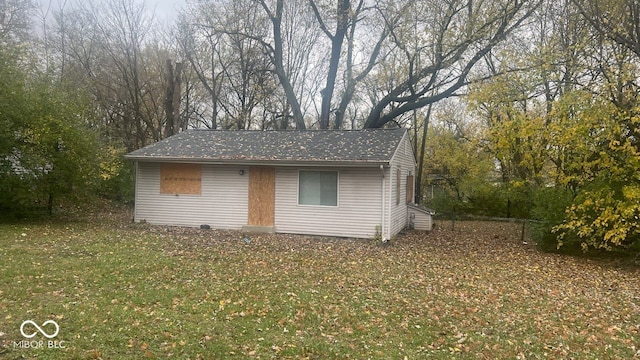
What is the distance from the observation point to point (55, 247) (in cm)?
907

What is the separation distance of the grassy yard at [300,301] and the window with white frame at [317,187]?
1.88m

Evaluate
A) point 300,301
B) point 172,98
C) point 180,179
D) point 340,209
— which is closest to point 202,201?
point 180,179

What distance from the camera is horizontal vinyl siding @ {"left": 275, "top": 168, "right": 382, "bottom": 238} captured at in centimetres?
1204

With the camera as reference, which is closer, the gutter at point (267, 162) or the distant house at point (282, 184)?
the gutter at point (267, 162)

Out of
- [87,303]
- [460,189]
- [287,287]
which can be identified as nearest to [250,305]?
[287,287]

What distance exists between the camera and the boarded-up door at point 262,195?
12.8 metres

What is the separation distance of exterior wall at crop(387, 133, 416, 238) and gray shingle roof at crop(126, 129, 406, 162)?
53 centimetres

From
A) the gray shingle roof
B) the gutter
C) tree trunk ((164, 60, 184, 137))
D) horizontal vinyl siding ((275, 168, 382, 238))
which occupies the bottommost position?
horizontal vinyl siding ((275, 168, 382, 238))

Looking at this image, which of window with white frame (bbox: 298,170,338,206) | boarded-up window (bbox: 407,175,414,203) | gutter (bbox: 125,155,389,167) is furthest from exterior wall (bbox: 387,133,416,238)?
window with white frame (bbox: 298,170,338,206)

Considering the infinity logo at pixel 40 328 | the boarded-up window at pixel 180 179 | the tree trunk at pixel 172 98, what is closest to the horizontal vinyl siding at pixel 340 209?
the boarded-up window at pixel 180 179

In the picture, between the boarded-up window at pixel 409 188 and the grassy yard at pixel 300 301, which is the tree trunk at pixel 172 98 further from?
the boarded-up window at pixel 409 188

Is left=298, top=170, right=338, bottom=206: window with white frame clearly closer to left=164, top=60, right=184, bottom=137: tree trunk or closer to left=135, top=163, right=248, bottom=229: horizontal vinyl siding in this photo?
left=135, top=163, right=248, bottom=229: horizontal vinyl siding

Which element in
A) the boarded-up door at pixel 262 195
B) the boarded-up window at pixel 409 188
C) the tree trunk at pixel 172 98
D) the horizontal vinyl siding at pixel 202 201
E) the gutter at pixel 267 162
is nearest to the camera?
the gutter at pixel 267 162

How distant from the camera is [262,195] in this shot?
12875mm
